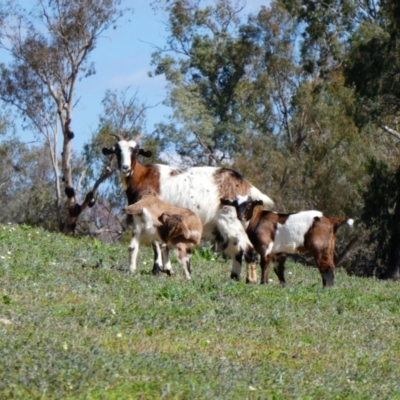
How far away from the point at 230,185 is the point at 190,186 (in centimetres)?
66

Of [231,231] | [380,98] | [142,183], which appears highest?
[380,98]

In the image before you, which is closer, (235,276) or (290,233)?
(290,233)

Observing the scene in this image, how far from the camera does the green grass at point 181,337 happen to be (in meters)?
8.36

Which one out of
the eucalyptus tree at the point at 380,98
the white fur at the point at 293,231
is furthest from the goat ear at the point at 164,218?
the eucalyptus tree at the point at 380,98

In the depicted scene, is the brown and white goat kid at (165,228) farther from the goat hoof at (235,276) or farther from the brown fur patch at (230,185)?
the goat hoof at (235,276)

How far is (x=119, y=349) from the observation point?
9.68 m

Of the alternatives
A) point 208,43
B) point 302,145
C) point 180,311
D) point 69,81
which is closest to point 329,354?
point 180,311

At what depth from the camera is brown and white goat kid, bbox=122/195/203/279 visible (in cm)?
1569

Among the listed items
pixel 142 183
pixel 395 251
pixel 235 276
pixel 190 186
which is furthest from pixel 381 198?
pixel 142 183

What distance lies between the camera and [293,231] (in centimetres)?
1703

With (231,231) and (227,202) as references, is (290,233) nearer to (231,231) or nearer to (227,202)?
(231,231)

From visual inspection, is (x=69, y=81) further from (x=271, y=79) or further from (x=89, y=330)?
(x=89, y=330)

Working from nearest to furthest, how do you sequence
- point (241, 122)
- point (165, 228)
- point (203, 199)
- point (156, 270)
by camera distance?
point (165, 228) → point (156, 270) → point (203, 199) → point (241, 122)

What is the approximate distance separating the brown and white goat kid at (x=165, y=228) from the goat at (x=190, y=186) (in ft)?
3.31
